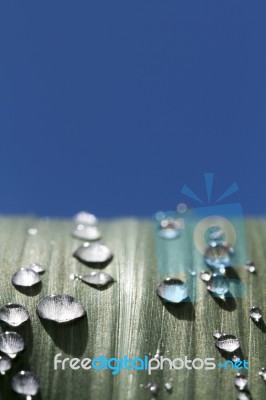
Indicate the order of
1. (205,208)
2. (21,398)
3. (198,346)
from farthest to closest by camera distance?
1. (205,208)
2. (198,346)
3. (21,398)

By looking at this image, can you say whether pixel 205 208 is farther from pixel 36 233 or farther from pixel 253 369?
pixel 253 369

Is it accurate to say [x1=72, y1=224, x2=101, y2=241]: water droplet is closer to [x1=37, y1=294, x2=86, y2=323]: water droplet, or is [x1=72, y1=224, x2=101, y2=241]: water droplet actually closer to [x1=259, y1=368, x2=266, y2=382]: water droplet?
[x1=37, y1=294, x2=86, y2=323]: water droplet

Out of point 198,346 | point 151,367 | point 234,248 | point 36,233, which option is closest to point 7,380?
point 151,367

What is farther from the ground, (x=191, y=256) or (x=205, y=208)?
(x=205, y=208)

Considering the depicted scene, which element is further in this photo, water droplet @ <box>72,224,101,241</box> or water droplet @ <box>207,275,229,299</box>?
water droplet @ <box>72,224,101,241</box>

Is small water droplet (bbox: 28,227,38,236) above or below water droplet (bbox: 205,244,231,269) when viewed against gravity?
above

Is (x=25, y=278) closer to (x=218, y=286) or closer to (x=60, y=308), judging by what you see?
(x=60, y=308)

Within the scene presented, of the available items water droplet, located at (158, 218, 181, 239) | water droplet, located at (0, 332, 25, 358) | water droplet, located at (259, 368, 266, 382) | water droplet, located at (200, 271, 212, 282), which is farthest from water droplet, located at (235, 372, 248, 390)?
water droplet, located at (158, 218, 181, 239)
